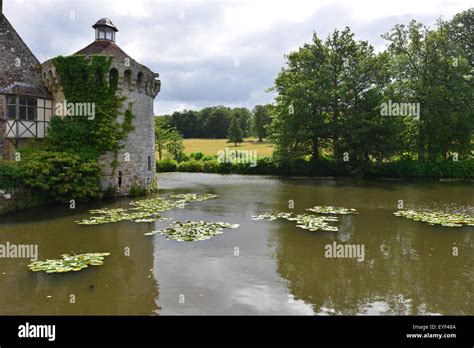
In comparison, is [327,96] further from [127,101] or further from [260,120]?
[260,120]

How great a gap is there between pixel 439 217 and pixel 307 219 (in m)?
5.63

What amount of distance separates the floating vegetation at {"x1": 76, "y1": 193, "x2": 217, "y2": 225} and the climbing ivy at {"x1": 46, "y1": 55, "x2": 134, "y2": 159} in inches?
157

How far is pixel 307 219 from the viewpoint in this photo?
14586 millimetres

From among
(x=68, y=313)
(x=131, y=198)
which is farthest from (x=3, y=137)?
(x=68, y=313)

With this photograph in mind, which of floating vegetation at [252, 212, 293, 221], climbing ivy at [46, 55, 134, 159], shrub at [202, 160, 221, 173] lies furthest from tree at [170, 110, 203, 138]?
floating vegetation at [252, 212, 293, 221]

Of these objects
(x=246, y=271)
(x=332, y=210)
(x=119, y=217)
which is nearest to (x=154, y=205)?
(x=119, y=217)

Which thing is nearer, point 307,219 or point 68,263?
point 68,263

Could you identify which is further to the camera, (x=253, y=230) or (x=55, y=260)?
(x=253, y=230)

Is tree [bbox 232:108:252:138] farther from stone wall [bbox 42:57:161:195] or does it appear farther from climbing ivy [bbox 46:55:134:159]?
climbing ivy [bbox 46:55:134:159]

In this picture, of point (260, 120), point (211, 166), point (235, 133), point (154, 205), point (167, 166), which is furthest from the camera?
point (260, 120)
